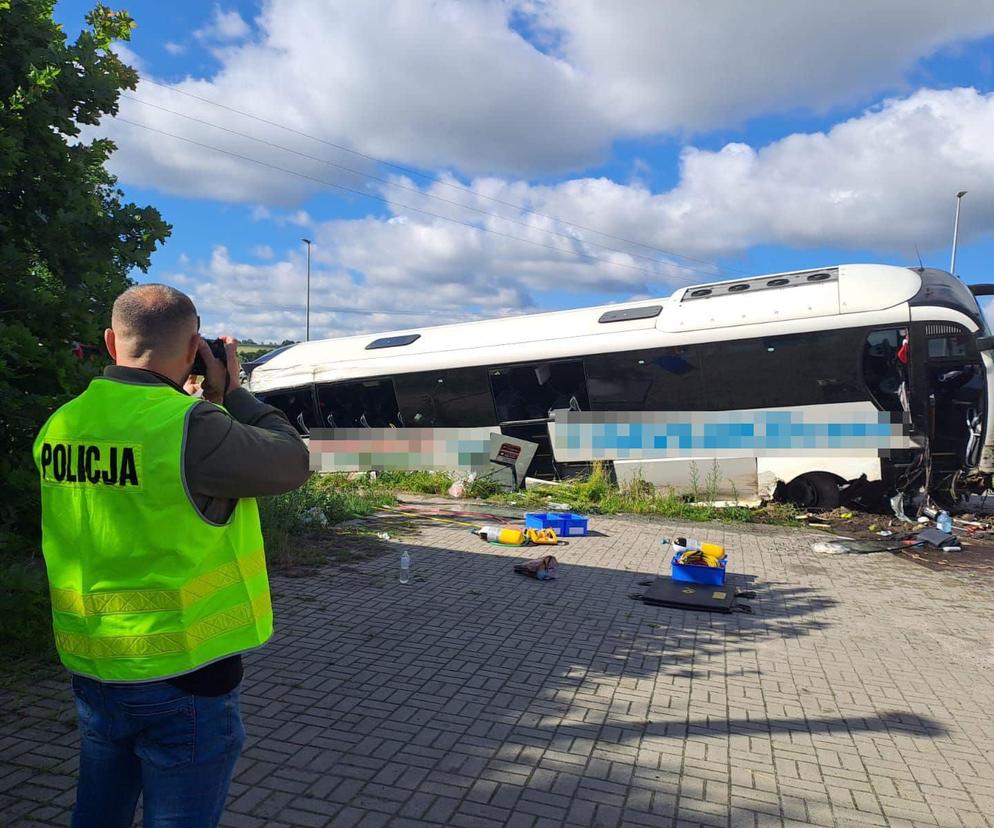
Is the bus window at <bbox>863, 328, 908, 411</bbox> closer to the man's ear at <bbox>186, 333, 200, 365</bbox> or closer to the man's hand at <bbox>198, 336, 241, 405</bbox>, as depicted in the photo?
the man's hand at <bbox>198, 336, 241, 405</bbox>

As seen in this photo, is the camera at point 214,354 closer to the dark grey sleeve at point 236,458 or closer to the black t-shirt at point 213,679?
the dark grey sleeve at point 236,458

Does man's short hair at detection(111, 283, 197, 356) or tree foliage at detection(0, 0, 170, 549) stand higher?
tree foliage at detection(0, 0, 170, 549)

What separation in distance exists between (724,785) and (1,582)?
3.90 meters

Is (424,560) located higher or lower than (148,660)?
lower

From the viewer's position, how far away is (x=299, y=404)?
15.7 meters

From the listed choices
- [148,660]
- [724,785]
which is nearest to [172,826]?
[148,660]

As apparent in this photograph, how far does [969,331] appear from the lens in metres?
11.0

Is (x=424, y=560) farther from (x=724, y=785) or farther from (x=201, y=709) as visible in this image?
(x=201, y=709)

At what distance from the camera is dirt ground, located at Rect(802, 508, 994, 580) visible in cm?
952

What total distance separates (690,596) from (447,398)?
8.00m

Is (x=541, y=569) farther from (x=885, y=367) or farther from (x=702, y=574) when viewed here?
(x=885, y=367)

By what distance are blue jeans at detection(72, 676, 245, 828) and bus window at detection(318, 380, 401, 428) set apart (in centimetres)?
1280

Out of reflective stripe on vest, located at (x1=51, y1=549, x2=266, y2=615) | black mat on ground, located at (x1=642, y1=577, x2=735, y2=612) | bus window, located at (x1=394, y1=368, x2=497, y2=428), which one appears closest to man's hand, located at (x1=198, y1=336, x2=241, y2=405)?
reflective stripe on vest, located at (x1=51, y1=549, x2=266, y2=615)

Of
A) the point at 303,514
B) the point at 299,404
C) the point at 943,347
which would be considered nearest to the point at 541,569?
the point at 303,514
